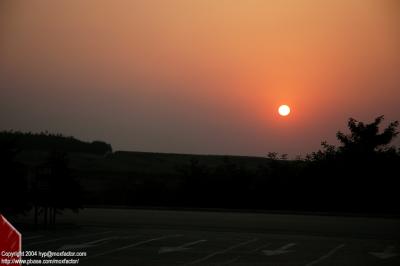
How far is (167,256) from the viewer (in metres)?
16.2

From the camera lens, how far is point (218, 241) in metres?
19.7

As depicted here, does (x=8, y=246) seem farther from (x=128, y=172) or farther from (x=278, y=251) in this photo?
(x=128, y=172)

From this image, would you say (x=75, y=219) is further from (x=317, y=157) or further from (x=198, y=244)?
(x=317, y=157)

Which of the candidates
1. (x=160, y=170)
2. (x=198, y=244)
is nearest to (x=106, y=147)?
(x=160, y=170)

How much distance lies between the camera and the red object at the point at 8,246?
13256 millimetres

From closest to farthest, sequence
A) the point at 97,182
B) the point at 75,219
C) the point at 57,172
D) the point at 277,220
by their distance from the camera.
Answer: the point at 57,172, the point at 75,219, the point at 277,220, the point at 97,182

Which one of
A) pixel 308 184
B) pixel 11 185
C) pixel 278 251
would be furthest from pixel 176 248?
pixel 308 184

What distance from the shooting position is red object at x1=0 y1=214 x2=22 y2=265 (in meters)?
13.3

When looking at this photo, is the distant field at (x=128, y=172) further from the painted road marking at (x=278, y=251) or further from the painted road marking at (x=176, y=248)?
the painted road marking at (x=278, y=251)

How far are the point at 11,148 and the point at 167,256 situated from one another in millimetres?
9911

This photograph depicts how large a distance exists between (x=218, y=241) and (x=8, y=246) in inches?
265

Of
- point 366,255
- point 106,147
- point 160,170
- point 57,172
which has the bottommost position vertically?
point 366,255

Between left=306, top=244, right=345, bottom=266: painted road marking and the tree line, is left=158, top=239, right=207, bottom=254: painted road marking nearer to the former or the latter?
left=306, top=244, right=345, bottom=266: painted road marking

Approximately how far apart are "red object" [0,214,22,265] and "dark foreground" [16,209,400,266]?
65 centimetres
